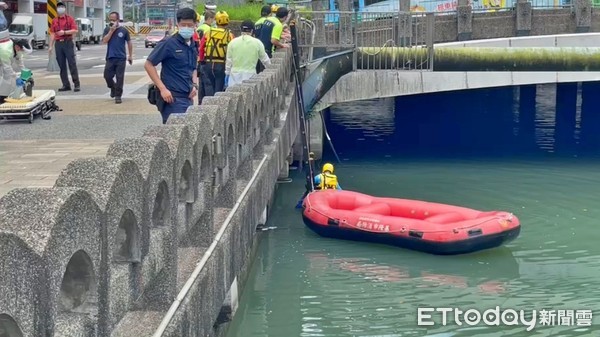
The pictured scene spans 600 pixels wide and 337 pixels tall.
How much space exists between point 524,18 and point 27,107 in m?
13.8

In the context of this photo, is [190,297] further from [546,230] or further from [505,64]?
[505,64]

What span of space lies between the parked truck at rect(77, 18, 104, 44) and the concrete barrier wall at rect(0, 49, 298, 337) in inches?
2026

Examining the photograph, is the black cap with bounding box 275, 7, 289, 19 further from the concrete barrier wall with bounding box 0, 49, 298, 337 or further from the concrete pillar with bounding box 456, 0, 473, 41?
the concrete pillar with bounding box 456, 0, 473, 41

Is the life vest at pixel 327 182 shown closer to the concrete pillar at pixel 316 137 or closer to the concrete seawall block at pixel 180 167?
the concrete pillar at pixel 316 137

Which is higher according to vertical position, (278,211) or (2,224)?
(2,224)

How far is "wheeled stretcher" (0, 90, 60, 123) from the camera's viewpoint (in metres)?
13.4

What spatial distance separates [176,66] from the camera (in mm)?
9922

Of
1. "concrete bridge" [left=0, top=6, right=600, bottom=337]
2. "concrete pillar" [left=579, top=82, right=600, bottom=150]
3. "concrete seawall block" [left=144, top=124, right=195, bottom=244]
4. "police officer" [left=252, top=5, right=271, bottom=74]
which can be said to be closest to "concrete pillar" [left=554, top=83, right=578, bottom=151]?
"concrete pillar" [left=579, top=82, right=600, bottom=150]

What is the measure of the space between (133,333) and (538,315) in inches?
306

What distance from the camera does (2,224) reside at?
10.9 feet

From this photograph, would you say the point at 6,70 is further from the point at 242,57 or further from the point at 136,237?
the point at 136,237

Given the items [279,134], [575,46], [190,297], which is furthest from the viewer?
[575,46]

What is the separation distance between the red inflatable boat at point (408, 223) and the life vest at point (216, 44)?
3285mm

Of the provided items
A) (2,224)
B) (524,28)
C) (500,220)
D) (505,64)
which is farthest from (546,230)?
(2,224)
